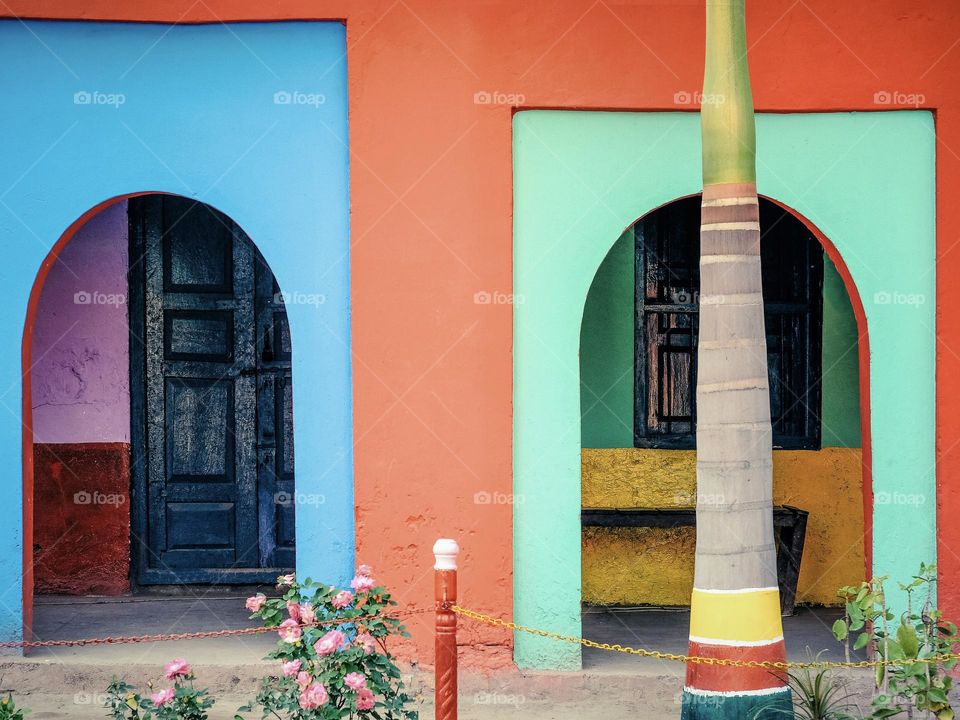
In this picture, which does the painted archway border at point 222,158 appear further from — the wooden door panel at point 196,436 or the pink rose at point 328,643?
the pink rose at point 328,643

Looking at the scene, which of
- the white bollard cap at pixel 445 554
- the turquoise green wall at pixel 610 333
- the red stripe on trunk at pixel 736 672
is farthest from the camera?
the turquoise green wall at pixel 610 333

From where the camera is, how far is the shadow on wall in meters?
8.04

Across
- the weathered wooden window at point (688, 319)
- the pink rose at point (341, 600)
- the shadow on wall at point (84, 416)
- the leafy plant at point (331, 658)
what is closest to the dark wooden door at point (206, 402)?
the shadow on wall at point (84, 416)

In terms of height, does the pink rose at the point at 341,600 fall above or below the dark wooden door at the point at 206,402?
below

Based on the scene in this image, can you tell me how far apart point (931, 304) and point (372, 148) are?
335 cm

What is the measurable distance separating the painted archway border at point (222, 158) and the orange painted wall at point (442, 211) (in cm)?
12

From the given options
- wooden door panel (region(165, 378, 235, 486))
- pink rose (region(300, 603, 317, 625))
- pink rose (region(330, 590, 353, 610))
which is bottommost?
pink rose (region(300, 603, 317, 625))

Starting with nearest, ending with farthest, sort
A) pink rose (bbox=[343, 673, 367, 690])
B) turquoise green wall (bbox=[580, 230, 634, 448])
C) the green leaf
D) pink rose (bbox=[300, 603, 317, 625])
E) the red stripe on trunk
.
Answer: pink rose (bbox=[343, 673, 367, 690]) → pink rose (bbox=[300, 603, 317, 625]) → the red stripe on trunk → the green leaf → turquoise green wall (bbox=[580, 230, 634, 448])

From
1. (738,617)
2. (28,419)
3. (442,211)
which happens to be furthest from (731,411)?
(28,419)

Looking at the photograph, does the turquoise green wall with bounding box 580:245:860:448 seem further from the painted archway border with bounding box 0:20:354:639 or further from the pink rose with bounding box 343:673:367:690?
the pink rose with bounding box 343:673:367:690

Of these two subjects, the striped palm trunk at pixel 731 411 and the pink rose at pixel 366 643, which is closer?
the pink rose at pixel 366 643

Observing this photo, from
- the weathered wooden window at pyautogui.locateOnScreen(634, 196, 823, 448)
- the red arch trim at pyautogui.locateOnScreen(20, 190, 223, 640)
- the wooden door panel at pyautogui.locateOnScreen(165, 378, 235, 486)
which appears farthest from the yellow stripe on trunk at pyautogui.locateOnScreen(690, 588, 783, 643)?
the wooden door panel at pyautogui.locateOnScreen(165, 378, 235, 486)

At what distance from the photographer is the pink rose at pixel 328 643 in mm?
4648

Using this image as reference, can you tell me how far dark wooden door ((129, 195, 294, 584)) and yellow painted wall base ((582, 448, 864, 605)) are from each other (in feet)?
7.28
